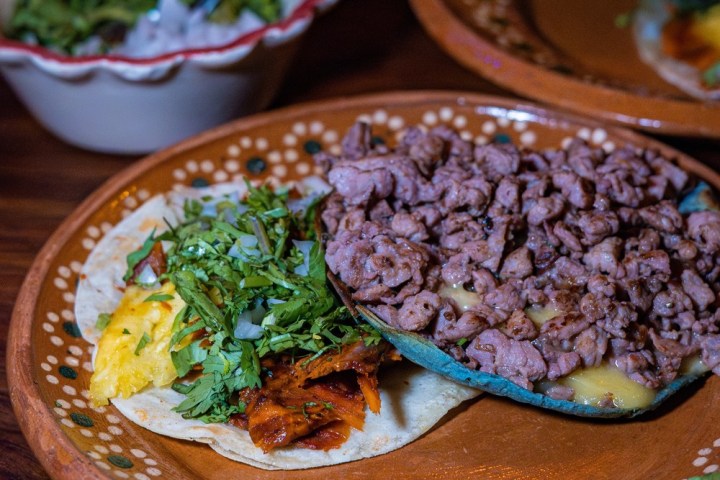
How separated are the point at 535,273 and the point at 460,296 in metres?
0.25

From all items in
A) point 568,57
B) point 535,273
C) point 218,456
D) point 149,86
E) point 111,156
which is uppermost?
point 535,273

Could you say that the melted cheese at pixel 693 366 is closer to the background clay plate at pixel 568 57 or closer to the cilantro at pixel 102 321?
the background clay plate at pixel 568 57

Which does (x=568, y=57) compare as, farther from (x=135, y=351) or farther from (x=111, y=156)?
(x=135, y=351)

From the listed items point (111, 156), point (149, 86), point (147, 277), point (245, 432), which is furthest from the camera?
point (111, 156)

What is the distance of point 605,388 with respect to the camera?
2217mm

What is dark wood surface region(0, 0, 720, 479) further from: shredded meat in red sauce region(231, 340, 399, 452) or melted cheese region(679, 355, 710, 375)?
melted cheese region(679, 355, 710, 375)

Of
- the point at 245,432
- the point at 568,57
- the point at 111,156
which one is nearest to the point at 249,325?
the point at 245,432

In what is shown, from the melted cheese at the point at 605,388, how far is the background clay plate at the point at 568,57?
1467mm

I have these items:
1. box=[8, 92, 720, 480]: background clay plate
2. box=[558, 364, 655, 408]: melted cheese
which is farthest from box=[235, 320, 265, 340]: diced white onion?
box=[558, 364, 655, 408]: melted cheese

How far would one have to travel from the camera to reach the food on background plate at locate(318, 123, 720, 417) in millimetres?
2213

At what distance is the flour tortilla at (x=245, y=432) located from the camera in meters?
2.26

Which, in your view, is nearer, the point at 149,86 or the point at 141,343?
the point at 141,343

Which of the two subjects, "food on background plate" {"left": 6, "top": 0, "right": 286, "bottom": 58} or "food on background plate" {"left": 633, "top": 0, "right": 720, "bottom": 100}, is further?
"food on background plate" {"left": 633, "top": 0, "right": 720, "bottom": 100}

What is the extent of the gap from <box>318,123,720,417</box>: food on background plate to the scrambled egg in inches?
22.7
